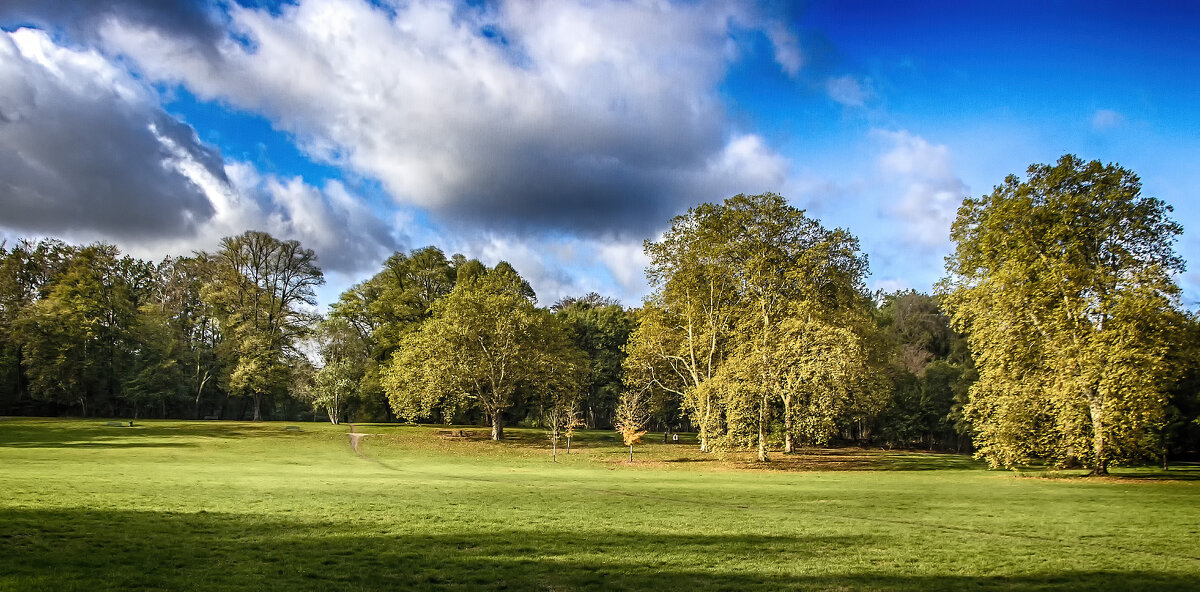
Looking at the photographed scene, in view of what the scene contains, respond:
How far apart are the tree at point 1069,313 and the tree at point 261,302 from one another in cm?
5736

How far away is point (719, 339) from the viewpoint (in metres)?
46.5

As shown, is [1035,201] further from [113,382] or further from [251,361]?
[113,382]

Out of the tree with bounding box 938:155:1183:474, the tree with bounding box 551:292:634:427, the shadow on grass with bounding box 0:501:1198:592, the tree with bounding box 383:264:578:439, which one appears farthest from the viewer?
the tree with bounding box 551:292:634:427

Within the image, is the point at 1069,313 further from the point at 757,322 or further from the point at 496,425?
the point at 496,425

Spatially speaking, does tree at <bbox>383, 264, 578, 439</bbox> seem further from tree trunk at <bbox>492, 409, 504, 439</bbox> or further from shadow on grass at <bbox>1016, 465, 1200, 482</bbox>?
shadow on grass at <bbox>1016, 465, 1200, 482</bbox>

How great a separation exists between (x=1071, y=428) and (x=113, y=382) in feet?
250

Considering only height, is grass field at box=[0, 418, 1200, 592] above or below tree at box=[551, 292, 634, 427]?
below

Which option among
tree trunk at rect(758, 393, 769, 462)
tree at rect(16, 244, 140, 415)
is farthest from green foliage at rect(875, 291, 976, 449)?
tree at rect(16, 244, 140, 415)

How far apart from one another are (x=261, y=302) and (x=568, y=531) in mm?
62457

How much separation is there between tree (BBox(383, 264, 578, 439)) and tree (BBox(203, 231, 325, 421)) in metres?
15.3

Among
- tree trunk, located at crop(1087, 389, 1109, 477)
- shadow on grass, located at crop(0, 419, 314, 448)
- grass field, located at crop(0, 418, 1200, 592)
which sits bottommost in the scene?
shadow on grass, located at crop(0, 419, 314, 448)

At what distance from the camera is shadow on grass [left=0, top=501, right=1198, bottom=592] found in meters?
9.52

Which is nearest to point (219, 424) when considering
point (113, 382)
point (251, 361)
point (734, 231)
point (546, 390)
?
point (251, 361)

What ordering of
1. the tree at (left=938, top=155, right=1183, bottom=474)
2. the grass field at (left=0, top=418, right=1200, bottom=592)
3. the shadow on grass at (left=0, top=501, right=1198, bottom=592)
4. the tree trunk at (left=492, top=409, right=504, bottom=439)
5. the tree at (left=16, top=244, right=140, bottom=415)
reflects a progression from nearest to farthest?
the shadow on grass at (left=0, top=501, right=1198, bottom=592)
the grass field at (left=0, top=418, right=1200, bottom=592)
the tree at (left=938, top=155, right=1183, bottom=474)
the tree trunk at (left=492, top=409, right=504, bottom=439)
the tree at (left=16, top=244, right=140, bottom=415)
